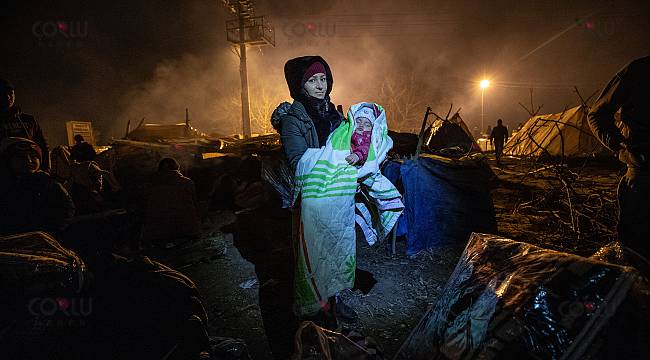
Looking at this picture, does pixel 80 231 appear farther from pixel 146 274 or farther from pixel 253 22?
pixel 253 22

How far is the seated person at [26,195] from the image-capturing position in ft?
7.40

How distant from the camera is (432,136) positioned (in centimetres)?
1003

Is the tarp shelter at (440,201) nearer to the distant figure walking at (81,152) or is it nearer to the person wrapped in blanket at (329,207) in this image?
the person wrapped in blanket at (329,207)

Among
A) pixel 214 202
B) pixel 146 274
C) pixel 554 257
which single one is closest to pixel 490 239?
pixel 554 257

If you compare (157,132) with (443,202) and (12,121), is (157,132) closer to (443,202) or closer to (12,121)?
(12,121)

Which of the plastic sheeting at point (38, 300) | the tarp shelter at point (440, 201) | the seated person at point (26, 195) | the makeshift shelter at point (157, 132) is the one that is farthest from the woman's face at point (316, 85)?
the makeshift shelter at point (157, 132)

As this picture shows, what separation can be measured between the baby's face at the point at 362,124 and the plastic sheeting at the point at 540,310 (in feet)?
3.97

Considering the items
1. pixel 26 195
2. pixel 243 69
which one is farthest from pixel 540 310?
pixel 243 69

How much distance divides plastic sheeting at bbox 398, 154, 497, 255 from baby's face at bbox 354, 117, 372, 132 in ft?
5.96

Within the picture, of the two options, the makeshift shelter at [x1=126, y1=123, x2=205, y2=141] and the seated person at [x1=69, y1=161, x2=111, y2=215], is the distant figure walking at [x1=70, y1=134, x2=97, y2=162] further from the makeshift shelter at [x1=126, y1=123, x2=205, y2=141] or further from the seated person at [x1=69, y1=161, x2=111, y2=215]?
the makeshift shelter at [x1=126, y1=123, x2=205, y2=141]

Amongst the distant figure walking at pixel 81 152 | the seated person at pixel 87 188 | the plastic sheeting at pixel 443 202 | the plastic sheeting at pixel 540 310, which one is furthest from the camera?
the distant figure walking at pixel 81 152

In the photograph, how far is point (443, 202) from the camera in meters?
4.00

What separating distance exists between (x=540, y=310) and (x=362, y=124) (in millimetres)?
1588

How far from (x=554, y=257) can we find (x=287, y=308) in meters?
2.36
